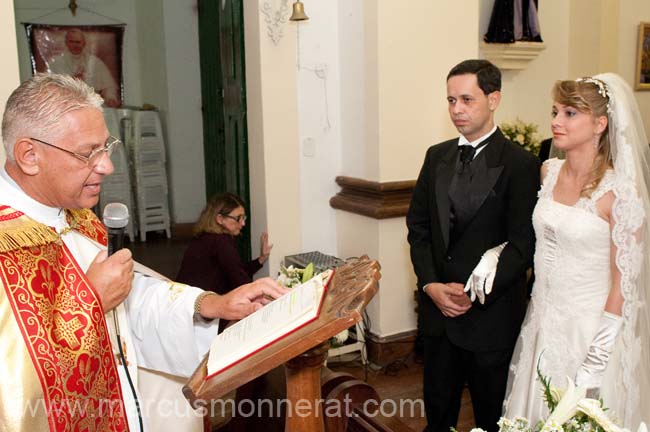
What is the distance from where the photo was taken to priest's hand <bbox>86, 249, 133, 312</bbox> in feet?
6.23

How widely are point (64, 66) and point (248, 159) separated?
4.60 metres

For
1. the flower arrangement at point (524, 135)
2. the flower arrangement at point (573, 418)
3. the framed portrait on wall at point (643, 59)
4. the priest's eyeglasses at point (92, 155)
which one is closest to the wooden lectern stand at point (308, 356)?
the flower arrangement at point (573, 418)

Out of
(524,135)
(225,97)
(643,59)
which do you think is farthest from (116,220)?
(643,59)

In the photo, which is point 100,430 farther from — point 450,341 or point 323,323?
point 450,341

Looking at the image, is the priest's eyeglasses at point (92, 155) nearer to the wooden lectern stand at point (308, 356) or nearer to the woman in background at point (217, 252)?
the wooden lectern stand at point (308, 356)

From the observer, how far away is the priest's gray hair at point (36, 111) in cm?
175

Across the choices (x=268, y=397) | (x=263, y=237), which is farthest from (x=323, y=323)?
(x=263, y=237)

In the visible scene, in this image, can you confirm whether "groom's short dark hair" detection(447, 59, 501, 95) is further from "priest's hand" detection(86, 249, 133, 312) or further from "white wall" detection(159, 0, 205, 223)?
"white wall" detection(159, 0, 205, 223)

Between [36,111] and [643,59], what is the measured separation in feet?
23.2

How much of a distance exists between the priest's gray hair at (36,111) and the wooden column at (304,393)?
0.89 m

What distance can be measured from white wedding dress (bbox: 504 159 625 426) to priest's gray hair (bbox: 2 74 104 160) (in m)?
2.03

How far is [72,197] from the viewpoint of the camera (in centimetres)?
184

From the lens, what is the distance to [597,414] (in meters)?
1.39

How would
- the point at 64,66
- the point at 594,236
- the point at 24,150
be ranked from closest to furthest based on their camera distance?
1. the point at 24,150
2. the point at 594,236
3. the point at 64,66
